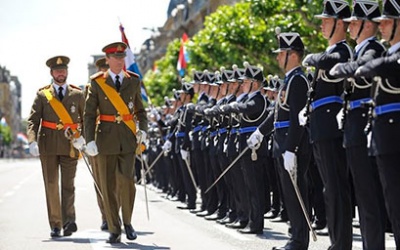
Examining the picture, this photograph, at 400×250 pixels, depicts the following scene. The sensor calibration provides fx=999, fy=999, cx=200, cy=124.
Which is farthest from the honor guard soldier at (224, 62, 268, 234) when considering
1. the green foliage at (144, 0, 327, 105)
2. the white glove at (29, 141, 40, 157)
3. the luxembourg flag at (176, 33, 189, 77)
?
the luxembourg flag at (176, 33, 189, 77)

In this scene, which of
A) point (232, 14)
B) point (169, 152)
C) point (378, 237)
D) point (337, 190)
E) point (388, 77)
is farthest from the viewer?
point (232, 14)

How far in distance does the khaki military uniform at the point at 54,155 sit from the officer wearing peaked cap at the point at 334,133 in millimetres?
4876

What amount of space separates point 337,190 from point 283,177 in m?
1.46

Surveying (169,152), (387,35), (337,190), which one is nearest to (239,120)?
(337,190)

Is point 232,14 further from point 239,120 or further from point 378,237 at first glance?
point 378,237

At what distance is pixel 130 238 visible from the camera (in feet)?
38.0

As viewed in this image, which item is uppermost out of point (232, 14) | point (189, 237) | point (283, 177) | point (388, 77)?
point (232, 14)

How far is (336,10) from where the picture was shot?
850cm

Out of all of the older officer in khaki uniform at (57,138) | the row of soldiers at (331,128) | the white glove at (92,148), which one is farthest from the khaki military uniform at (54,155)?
the row of soldiers at (331,128)

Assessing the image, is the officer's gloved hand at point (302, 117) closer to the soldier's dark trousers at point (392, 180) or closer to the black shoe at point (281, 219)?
the soldier's dark trousers at point (392, 180)

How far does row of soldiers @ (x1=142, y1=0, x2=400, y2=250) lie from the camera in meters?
7.53

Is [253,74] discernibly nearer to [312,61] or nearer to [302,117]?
[302,117]

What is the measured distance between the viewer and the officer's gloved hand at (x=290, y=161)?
31.0ft

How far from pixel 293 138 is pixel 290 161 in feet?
0.76
